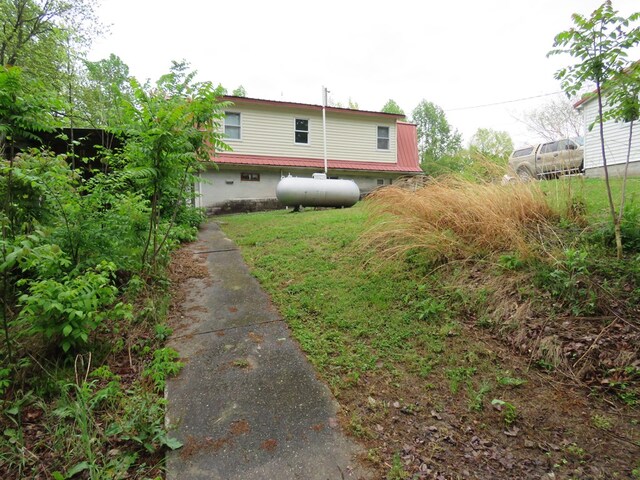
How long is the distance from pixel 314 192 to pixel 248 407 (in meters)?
7.70

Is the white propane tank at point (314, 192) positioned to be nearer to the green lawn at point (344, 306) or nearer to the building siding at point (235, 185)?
the building siding at point (235, 185)

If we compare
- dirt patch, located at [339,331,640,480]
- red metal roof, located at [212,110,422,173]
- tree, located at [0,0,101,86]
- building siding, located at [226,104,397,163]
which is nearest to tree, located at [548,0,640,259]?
dirt patch, located at [339,331,640,480]

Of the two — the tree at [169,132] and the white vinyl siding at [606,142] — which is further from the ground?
the white vinyl siding at [606,142]

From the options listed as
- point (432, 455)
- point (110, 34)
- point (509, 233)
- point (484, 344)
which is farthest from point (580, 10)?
point (110, 34)

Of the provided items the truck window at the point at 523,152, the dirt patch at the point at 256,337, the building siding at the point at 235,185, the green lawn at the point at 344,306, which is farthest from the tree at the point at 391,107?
the dirt patch at the point at 256,337

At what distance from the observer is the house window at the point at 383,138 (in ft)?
46.6

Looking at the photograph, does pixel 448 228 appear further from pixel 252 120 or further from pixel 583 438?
pixel 252 120

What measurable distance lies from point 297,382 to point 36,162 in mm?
2956

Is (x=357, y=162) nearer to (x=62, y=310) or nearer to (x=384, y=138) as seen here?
(x=384, y=138)

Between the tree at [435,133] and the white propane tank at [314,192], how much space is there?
93.0ft

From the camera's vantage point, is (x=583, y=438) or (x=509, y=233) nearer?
(x=583, y=438)

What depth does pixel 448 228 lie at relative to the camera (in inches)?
149

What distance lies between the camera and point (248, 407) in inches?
79.1

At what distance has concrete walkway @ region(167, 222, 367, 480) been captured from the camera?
1.61 metres
